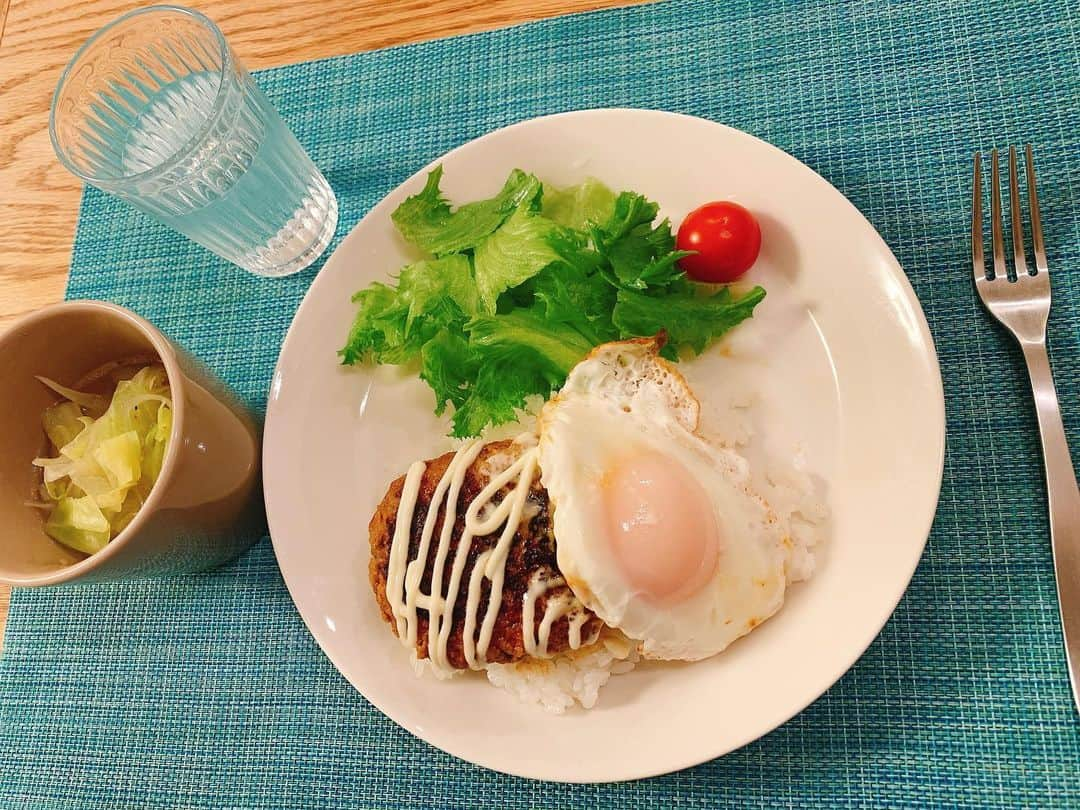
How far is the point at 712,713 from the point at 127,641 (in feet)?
5.03

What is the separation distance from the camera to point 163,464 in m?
1.68

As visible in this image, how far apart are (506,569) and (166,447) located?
2.66 ft

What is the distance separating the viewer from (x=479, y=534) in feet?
5.64

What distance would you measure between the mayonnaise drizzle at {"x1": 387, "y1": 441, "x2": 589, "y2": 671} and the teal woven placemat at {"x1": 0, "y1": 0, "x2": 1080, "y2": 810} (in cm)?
37

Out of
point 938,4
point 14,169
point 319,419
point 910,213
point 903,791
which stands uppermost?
point 938,4

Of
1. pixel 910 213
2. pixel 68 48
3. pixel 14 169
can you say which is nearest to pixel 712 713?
pixel 910 213

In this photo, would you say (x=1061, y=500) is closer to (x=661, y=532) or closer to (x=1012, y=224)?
(x=1012, y=224)

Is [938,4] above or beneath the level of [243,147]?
above

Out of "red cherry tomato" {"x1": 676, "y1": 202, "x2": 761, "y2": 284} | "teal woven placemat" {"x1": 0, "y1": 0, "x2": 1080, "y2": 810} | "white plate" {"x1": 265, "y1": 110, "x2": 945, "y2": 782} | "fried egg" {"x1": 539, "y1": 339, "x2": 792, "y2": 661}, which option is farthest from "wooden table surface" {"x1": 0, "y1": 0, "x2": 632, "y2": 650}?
"fried egg" {"x1": 539, "y1": 339, "x2": 792, "y2": 661}

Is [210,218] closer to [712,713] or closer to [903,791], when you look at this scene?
[712,713]

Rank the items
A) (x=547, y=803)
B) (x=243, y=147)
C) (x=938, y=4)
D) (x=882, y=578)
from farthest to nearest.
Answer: (x=938, y=4)
(x=243, y=147)
(x=547, y=803)
(x=882, y=578)

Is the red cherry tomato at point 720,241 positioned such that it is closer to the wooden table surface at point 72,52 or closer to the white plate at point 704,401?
the white plate at point 704,401

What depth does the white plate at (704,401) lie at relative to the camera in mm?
1648

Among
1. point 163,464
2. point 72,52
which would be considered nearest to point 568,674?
point 163,464
